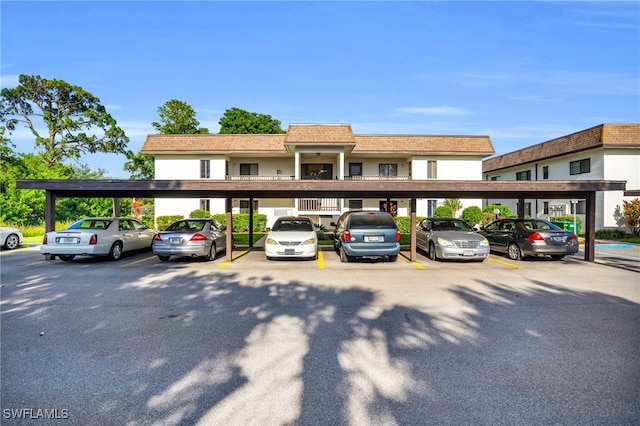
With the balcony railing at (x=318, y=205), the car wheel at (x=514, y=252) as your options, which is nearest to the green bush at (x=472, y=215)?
the balcony railing at (x=318, y=205)

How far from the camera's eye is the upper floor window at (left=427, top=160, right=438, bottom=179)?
2750 centimetres

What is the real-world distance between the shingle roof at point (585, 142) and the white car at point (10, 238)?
32.3 m

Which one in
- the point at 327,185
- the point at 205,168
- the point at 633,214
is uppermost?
the point at 205,168

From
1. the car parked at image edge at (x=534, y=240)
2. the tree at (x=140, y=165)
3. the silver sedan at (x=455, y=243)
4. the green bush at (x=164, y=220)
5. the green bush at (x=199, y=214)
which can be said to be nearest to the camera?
the silver sedan at (x=455, y=243)

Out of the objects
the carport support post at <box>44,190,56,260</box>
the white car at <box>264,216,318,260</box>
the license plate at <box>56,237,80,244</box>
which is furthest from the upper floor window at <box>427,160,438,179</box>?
the carport support post at <box>44,190,56,260</box>

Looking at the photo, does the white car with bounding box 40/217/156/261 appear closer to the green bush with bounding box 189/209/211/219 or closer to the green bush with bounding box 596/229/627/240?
the green bush with bounding box 189/209/211/219

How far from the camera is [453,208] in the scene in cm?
2733

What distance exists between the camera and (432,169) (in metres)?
27.6

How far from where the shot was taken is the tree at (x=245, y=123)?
49719 millimetres

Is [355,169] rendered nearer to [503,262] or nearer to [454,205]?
[454,205]

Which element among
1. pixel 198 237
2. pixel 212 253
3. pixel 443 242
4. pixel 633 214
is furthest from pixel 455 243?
pixel 633 214

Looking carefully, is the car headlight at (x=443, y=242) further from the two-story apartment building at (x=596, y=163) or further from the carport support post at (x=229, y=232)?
the two-story apartment building at (x=596, y=163)

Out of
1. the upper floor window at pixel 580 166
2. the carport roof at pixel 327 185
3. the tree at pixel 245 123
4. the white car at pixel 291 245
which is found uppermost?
the tree at pixel 245 123

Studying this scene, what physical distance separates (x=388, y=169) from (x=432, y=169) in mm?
3469
